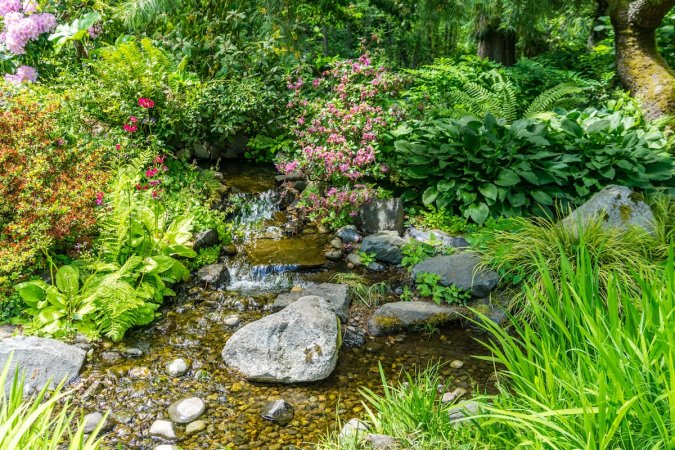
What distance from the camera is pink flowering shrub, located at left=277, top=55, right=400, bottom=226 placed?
17.7ft

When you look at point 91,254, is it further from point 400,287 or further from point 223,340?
point 400,287

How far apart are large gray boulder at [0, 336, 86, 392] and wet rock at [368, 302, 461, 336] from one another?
2.13 metres

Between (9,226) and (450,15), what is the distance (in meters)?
3.86

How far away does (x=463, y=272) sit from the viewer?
14.1 ft

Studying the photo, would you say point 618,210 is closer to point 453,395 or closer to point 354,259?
point 354,259

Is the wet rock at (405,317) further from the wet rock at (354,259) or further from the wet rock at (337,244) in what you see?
the wet rock at (337,244)

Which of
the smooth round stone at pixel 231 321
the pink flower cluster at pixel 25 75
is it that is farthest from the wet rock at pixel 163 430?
the pink flower cluster at pixel 25 75

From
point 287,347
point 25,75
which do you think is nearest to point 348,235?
point 287,347

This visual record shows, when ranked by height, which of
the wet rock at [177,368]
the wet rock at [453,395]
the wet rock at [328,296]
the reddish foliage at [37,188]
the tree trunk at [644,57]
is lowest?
the wet rock at [453,395]

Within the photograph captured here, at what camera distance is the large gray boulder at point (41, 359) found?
10.4ft

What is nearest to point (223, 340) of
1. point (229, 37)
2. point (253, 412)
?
point (253, 412)

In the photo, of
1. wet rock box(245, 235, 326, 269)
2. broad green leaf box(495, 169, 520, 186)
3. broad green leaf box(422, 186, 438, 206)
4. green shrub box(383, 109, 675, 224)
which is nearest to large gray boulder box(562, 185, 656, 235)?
green shrub box(383, 109, 675, 224)

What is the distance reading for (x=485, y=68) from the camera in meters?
8.45

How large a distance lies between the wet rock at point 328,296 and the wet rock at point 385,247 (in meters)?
0.74
